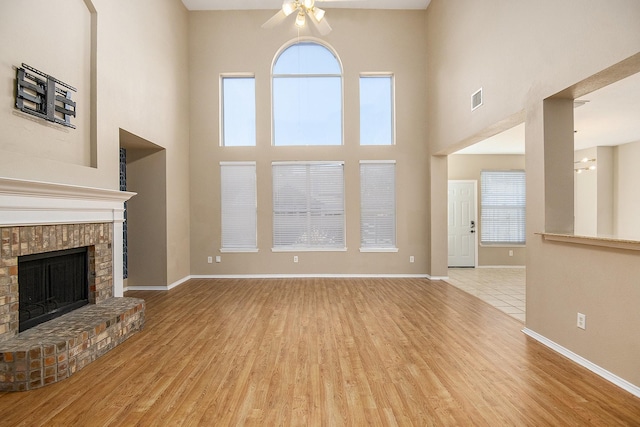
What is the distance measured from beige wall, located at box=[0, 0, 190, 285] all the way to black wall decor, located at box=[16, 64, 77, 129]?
6 cm

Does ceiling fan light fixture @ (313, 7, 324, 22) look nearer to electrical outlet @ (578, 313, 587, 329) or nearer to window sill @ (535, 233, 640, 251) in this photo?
window sill @ (535, 233, 640, 251)

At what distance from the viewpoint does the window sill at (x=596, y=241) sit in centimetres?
235

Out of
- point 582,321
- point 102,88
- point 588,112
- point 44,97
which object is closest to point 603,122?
point 588,112

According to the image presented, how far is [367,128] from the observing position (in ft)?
22.3

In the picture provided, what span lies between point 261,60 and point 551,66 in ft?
17.1

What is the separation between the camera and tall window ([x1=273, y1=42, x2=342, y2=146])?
6777 millimetres

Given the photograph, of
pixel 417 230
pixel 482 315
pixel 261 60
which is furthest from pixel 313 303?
pixel 261 60

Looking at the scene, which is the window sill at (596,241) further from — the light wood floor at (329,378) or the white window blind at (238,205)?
the white window blind at (238,205)

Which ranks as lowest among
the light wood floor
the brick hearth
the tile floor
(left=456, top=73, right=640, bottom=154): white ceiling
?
the tile floor

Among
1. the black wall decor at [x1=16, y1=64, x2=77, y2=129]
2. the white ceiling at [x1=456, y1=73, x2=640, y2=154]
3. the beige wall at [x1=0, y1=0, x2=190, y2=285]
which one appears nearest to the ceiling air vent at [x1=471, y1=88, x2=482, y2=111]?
the white ceiling at [x1=456, y1=73, x2=640, y2=154]

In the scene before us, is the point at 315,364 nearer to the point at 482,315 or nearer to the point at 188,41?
the point at 482,315

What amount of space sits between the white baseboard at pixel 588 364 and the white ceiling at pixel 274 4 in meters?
6.16

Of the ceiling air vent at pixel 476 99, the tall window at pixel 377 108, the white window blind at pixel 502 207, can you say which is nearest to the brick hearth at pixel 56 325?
the ceiling air vent at pixel 476 99

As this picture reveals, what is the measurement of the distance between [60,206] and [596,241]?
4.78 meters
